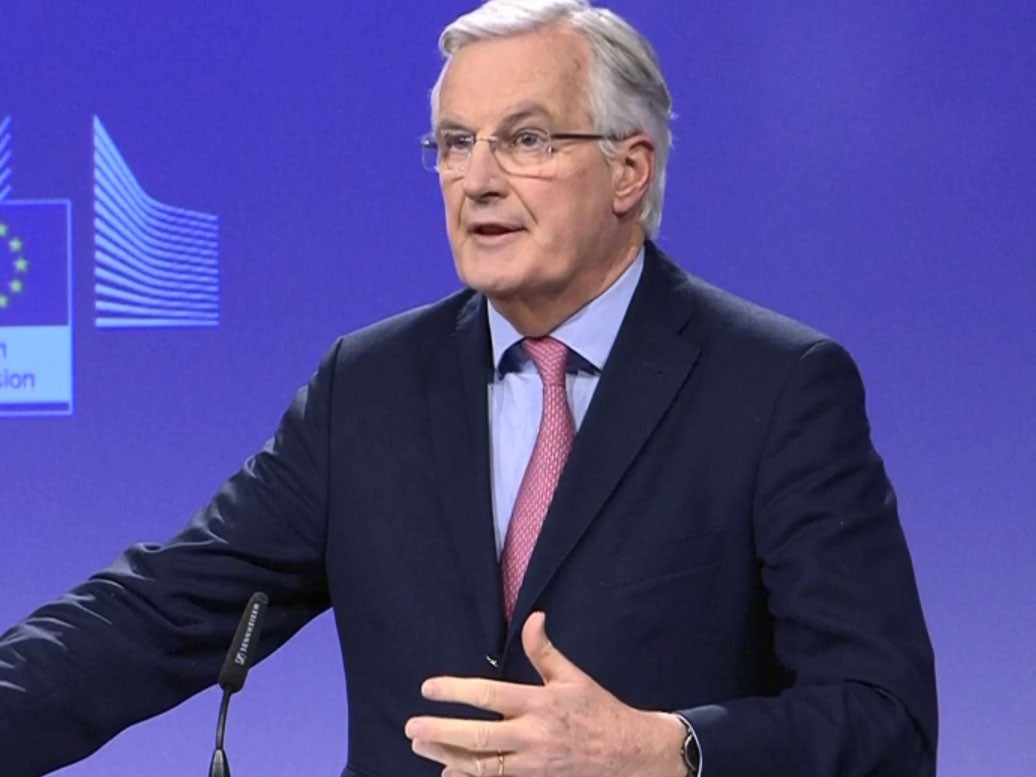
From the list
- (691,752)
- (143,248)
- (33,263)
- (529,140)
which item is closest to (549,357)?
(529,140)

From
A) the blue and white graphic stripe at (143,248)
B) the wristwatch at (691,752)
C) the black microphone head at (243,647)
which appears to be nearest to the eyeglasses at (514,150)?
the black microphone head at (243,647)

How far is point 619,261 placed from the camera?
7.63 ft

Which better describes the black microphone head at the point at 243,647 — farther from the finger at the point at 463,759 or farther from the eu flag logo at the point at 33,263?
the eu flag logo at the point at 33,263

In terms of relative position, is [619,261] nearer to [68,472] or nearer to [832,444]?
[832,444]

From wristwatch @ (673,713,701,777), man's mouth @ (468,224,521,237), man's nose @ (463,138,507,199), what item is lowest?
wristwatch @ (673,713,701,777)

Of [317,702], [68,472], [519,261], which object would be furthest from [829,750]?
[68,472]

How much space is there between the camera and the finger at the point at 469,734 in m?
1.67

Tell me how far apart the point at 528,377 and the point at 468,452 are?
14 cm

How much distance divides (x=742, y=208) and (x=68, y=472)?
4.17ft

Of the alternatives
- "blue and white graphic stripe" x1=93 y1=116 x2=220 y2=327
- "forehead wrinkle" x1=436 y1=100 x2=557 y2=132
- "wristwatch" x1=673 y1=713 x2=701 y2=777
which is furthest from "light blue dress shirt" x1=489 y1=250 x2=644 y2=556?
"blue and white graphic stripe" x1=93 y1=116 x2=220 y2=327

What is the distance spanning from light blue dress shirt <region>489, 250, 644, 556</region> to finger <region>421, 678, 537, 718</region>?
519 millimetres

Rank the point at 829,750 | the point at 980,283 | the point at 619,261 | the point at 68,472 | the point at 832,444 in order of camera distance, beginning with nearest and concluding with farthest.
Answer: the point at 829,750, the point at 832,444, the point at 619,261, the point at 980,283, the point at 68,472

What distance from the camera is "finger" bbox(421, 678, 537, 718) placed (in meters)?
1.68

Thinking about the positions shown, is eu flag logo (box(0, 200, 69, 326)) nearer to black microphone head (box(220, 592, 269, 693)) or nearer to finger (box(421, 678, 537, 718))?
black microphone head (box(220, 592, 269, 693))
